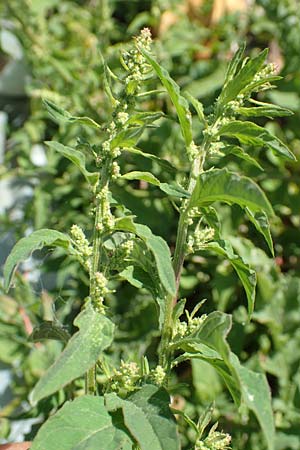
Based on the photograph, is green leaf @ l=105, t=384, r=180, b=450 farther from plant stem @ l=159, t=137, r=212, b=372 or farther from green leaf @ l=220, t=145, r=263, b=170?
green leaf @ l=220, t=145, r=263, b=170

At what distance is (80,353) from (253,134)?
0.73 ft

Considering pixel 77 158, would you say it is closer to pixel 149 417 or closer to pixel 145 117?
pixel 145 117

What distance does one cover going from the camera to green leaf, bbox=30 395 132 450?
1.68 ft

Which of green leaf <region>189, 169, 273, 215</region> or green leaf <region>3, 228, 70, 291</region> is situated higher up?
green leaf <region>189, 169, 273, 215</region>

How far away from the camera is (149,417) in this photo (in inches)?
21.1

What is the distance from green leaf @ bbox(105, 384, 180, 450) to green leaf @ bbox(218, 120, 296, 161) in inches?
8.4

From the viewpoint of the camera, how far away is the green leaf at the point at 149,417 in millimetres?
505

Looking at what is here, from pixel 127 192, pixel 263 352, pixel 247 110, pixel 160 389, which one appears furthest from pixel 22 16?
pixel 160 389

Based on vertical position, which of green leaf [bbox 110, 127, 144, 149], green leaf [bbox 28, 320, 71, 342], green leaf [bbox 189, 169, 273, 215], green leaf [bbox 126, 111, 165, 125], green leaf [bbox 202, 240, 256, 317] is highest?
Result: green leaf [bbox 126, 111, 165, 125]

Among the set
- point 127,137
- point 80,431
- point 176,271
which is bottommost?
point 80,431

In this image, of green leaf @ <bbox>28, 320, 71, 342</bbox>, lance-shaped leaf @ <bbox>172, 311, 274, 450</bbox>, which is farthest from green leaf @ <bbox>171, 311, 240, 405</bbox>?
green leaf @ <bbox>28, 320, 71, 342</bbox>

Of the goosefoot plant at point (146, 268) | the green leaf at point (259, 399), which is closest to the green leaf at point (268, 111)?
the goosefoot plant at point (146, 268)

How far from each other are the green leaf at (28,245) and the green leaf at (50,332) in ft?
0.30

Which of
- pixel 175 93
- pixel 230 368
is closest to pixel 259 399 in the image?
pixel 230 368
